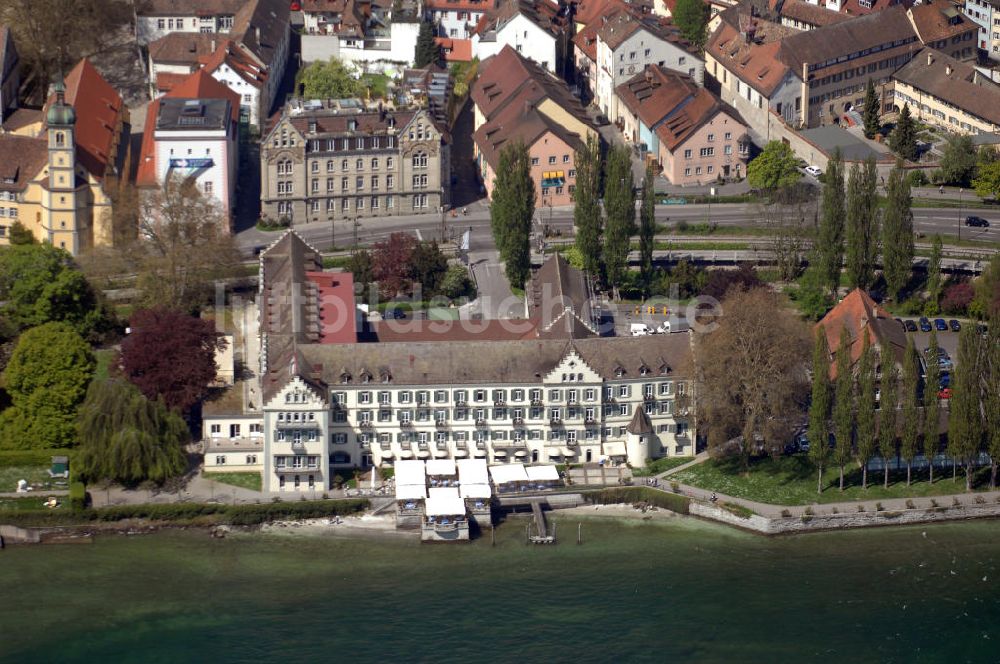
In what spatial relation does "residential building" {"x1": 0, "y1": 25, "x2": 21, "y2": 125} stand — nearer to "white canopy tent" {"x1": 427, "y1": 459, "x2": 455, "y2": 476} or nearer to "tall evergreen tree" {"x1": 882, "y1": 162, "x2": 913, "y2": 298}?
"white canopy tent" {"x1": 427, "y1": 459, "x2": 455, "y2": 476}

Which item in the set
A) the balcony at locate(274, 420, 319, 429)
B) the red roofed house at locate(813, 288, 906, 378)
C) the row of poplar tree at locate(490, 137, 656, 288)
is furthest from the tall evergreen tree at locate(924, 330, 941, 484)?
the balcony at locate(274, 420, 319, 429)

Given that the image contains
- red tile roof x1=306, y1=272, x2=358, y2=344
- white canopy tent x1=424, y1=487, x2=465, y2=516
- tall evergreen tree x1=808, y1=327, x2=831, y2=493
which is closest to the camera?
white canopy tent x1=424, y1=487, x2=465, y2=516

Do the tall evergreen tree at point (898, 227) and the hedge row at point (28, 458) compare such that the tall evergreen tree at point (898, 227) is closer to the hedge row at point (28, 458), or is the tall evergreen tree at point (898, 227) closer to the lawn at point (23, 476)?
the hedge row at point (28, 458)

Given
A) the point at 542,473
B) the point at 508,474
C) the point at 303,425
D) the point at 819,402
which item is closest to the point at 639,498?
the point at 542,473

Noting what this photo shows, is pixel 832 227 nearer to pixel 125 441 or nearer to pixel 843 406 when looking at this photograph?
pixel 843 406

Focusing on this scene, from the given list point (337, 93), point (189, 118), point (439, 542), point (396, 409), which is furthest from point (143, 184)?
point (439, 542)

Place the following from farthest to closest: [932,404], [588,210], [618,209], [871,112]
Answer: [871,112], [588,210], [618,209], [932,404]
